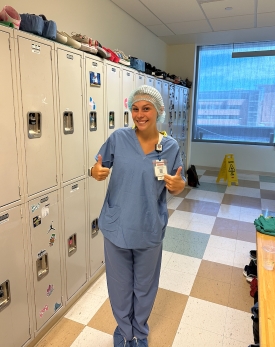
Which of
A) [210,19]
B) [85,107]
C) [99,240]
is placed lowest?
[99,240]

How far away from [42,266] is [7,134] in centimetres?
92

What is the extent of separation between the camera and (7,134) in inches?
55.7

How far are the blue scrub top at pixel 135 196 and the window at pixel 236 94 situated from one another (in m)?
5.44

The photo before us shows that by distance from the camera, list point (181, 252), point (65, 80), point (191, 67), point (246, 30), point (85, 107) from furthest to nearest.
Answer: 1. point (191, 67)
2. point (246, 30)
3. point (181, 252)
4. point (85, 107)
5. point (65, 80)

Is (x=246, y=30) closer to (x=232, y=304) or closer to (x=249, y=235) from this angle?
(x=249, y=235)

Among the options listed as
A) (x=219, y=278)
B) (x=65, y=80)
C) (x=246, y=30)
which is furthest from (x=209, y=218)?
(x=246, y=30)

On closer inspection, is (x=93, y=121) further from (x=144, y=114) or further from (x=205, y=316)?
(x=205, y=316)

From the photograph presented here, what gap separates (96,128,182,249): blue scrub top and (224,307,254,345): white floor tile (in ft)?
3.17

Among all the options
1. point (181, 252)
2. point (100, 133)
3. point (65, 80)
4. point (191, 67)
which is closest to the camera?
point (65, 80)

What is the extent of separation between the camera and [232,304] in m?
2.18

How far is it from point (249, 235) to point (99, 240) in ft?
6.50

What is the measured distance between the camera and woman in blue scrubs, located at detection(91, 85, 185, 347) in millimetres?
1478

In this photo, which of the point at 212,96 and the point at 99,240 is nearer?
the point at 99,240

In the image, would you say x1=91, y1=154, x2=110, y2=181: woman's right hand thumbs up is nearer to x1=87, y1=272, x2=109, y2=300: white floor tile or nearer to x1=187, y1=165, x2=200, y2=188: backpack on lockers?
x1=87, y1=272, x2=109, y2=300: white floor tile
